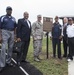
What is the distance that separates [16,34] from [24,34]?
0.33 m

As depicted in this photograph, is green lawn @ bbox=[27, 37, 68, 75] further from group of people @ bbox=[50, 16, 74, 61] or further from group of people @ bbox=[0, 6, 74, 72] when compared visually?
group of people @ bbox=[50, 16, 74, 61]

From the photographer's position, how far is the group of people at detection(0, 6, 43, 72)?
10.2 m

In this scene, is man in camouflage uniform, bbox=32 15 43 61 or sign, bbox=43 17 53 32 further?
sign, bbox=43 17 53 32

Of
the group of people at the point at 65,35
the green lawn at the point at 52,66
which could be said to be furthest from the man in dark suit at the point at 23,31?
the group of people at the point at 65,35

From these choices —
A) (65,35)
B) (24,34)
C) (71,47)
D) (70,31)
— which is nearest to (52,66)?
(24,34)

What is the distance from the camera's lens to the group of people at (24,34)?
1027 cm

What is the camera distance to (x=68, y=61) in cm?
1292

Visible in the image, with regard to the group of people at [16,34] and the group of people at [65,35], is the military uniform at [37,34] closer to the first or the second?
the group of people at [16,34]

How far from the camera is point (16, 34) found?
1124cm

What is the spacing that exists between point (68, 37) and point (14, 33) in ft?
10.3

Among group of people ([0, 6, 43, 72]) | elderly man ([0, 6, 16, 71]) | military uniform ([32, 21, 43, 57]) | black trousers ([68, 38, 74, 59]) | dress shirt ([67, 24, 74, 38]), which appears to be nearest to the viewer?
elderly man ([0, 6, 16, 71])

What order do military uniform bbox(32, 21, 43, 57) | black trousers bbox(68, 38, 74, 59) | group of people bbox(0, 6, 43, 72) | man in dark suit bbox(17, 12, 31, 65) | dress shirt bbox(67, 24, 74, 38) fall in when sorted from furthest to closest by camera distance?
black trousers bbox(68, 38, 74, 59), dress shirt bbox(67, 24, 74, 38), military uniform bbox(32, 21, 43, 57), man in dark suit bbox(17, 12, 31, 65), group of people bbox(0, 6, 43, 72)

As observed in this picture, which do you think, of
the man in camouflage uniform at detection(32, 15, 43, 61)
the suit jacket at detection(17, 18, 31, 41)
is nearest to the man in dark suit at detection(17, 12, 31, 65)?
the suit jacket at detection(17, 18, 31, 41)

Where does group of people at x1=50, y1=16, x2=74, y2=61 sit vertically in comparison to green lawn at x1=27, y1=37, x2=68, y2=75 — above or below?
above
